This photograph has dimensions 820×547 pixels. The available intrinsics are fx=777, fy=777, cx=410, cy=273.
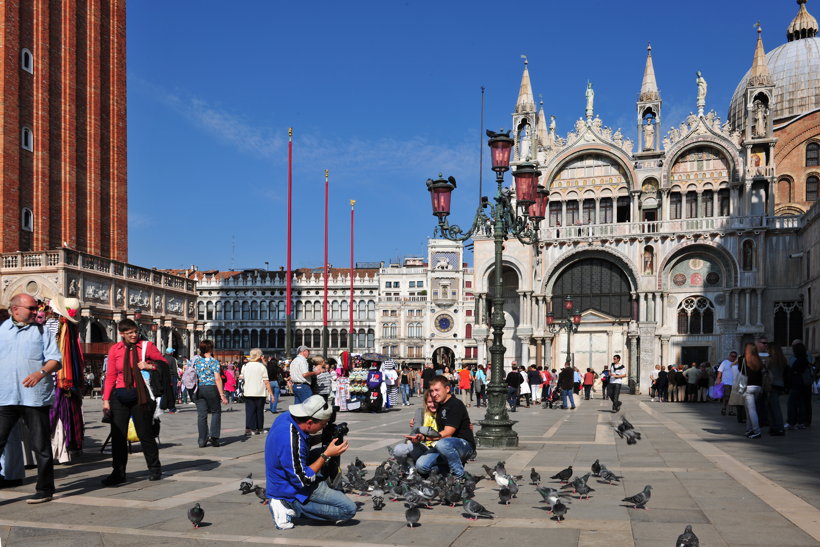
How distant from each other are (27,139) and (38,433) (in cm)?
3070

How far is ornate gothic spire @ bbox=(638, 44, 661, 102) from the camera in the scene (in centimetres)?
4262

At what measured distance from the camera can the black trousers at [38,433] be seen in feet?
23.7

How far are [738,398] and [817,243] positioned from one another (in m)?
21.0

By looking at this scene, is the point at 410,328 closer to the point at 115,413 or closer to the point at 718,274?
the point at 718,274

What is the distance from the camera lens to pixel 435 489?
7.14 m

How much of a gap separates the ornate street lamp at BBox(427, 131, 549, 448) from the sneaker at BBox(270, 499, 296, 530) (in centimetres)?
647

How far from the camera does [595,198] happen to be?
43.2 m

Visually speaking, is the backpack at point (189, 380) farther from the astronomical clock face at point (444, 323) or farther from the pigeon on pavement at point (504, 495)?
the astronomical clock face at point (444, 323)

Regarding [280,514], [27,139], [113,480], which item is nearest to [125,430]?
[113,480]

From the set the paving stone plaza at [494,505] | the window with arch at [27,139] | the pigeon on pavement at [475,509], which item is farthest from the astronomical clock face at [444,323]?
the pigeon on pavement at [475,509]

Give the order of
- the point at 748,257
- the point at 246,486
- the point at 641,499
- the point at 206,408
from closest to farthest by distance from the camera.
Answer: the point at 641,499 < the point at 246,486 < the point at 206,408 < the point at 748,257

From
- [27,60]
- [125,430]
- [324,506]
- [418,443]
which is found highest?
[27,60]

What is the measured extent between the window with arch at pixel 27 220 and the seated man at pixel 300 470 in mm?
31784

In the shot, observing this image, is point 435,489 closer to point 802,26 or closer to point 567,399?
point 567,399
